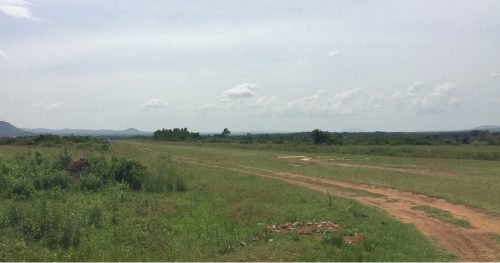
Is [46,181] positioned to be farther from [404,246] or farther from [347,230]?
[404,246]

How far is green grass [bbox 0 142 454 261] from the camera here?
386 inches

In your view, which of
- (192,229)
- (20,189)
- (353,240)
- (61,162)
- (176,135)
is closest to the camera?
(353,240)

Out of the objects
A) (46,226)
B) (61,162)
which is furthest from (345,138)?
(46,226)

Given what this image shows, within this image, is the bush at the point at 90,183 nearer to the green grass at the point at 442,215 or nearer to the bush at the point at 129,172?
the bush at the point at 129,172

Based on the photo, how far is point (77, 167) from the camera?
76.9ft

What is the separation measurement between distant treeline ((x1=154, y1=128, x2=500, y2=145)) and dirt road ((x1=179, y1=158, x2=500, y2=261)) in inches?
2216

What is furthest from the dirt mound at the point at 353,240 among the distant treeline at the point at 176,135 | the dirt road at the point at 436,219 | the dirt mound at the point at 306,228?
the distant treeline at the point at 176,135

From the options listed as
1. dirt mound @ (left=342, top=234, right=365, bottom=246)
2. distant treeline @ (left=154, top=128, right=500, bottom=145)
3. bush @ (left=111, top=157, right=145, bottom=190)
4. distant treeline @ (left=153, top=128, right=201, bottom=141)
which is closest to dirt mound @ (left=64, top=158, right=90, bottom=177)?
bush @ (left=111, top=157, right=145, bottom=190)

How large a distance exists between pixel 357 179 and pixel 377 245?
1472 centimetres

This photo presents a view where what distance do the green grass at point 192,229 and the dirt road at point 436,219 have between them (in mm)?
504

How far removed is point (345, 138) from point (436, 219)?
85229mm

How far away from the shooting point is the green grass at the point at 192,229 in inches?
386

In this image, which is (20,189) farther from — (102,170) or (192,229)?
(192,229)

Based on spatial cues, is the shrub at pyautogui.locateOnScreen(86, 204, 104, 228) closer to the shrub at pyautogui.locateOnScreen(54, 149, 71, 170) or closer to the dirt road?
the dirt road
